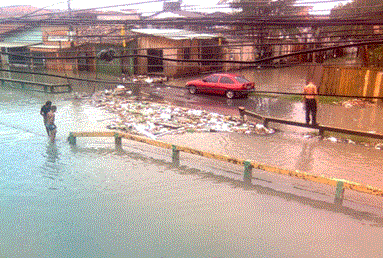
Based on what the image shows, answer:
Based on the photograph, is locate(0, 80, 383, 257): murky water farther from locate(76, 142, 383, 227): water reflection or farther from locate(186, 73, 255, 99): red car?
locate(186, 73, 255, 99): red car

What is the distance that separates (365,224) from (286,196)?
1.55m

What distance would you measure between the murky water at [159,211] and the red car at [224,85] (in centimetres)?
782

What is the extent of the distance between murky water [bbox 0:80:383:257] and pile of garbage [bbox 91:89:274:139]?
194cm

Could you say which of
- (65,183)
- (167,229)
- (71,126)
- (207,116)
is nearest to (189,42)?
(207,116)

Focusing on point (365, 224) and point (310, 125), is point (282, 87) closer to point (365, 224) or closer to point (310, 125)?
point (310, 125)

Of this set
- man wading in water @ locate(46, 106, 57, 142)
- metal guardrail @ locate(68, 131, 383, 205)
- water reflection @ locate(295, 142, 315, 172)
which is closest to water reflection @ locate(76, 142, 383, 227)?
water reflection @ locate(295, 142, 315, 172)

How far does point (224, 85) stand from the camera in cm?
1697

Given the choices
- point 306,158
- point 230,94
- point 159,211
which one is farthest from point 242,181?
point 230,94

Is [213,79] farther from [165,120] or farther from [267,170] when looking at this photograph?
[267,170]

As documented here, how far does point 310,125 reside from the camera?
10359mm

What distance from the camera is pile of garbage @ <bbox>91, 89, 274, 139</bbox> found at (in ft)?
36.8

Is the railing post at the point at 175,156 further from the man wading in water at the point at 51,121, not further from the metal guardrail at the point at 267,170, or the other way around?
the man wading in water at the point at 51,121

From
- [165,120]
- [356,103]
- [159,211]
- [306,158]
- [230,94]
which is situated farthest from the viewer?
[230,94]

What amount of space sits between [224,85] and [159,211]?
11863mm
